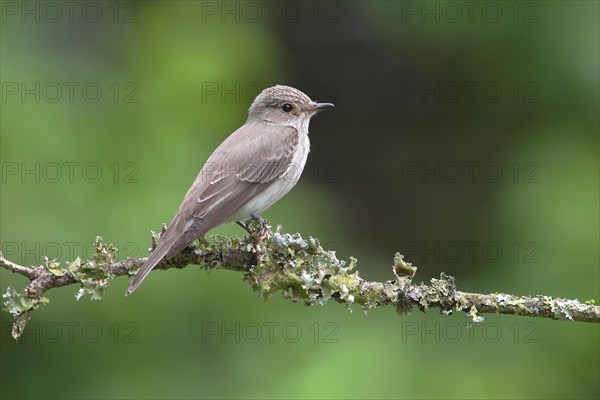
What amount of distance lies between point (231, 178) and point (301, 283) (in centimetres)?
130

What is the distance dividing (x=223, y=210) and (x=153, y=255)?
745 mm

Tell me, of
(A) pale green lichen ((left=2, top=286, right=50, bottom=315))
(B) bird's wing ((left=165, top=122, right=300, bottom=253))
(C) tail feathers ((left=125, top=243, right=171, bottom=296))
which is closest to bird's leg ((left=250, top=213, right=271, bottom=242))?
(B) bird's wing ((left=165, top=122, right=300, bottom=253))

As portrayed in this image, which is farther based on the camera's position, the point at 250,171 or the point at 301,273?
the point at 250,171

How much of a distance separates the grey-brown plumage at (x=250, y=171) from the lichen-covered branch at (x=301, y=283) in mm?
228

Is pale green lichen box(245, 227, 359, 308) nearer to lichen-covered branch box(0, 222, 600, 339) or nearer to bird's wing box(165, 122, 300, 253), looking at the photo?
lichen-covered branch box(0, 222, 600, 339)

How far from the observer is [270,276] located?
13.6 ft

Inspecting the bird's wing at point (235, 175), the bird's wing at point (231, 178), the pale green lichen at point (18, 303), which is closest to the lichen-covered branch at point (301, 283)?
the pale green lichen at point (18, 303)

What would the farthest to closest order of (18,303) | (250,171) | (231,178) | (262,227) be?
(250,171)
(231,178)
(262,227)
(18,303)

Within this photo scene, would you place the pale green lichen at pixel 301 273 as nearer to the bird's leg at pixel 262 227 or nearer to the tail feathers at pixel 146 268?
the bird's leg at pixel 262 227

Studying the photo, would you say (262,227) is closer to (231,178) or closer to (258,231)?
(258,231)

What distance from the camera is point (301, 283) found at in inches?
160

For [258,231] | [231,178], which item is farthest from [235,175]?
[258,231]

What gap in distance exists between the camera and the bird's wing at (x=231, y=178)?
15.0ft

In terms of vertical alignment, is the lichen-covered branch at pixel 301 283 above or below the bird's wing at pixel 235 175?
below
